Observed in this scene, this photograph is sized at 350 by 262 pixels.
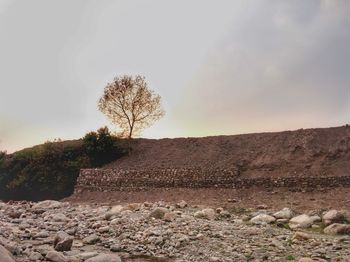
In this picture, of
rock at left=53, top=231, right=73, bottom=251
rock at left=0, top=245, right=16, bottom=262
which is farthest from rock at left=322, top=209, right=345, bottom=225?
rock at left=0, top=245, right=16, bottom=262

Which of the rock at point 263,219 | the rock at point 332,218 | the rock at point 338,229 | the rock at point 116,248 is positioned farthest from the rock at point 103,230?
the rock at point 332,218

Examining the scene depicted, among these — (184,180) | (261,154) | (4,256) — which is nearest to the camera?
(4,256)

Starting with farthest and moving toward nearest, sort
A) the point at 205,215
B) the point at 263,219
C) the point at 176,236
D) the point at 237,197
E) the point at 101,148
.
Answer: the point at 101,148, the point at 237,197, the point at 205,215, the point at 263,219, the point at 176,236

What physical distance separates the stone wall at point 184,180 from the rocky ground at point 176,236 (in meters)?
6.39

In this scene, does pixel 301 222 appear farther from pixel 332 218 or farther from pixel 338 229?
pixel 338 229

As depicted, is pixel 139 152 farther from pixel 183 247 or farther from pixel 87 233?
pixel 183 247

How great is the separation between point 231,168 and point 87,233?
16.9m

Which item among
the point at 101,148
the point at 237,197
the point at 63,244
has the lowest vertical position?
the point at 63,244

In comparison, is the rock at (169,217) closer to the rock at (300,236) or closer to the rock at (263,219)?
the rock at (263,219)

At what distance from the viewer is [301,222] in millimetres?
24125

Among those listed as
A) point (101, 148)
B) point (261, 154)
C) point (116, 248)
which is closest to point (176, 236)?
point (116, 248)

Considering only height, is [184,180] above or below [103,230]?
above

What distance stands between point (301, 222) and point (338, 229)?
2.31 metres

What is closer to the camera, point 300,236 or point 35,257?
point 35,257
